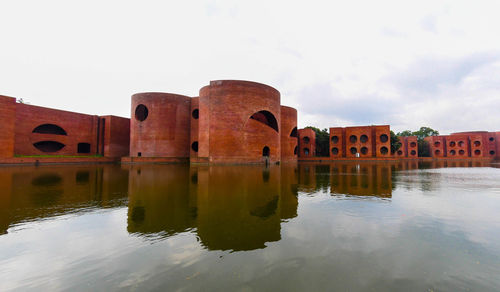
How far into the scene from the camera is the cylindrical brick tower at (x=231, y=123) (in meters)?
22.2

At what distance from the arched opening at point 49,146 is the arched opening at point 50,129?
1.29m

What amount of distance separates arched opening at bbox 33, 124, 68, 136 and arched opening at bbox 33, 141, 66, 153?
1.29 meters

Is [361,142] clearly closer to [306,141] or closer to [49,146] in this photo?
[306,141]

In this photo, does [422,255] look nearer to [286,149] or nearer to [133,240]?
[133,240]

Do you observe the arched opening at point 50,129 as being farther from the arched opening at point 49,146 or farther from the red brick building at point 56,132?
the arched opening at point 49,146

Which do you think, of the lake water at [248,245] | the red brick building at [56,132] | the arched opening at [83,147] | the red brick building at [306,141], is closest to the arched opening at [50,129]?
the red brick building at [56,132]

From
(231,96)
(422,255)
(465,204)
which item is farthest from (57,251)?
(231,96)

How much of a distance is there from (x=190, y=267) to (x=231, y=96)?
2080 centimetres

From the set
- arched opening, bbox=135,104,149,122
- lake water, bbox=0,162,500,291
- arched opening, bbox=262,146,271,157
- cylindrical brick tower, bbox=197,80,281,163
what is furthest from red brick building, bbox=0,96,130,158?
lake water, bbox=0,162,500,291

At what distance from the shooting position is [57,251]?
3.06 m

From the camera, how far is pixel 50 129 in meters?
28.6

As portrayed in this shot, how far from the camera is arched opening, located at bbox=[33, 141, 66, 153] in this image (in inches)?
1100

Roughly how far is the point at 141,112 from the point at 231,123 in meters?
14.5

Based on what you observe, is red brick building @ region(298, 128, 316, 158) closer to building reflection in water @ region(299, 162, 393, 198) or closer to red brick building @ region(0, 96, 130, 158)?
building reflection in water @ region(299, 162, 393, 198)
